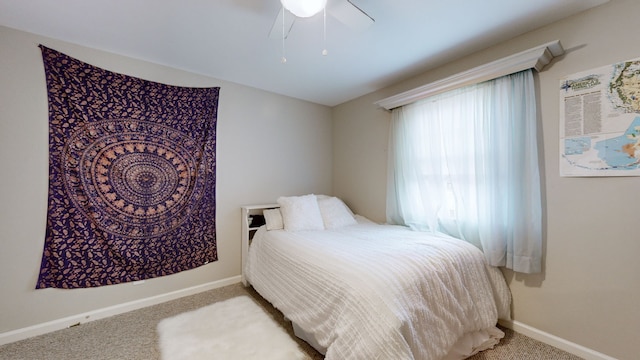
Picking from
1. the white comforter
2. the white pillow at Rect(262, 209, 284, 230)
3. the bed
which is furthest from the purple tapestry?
the white comforter

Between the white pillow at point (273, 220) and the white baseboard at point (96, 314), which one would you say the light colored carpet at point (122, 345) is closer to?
the white baseboard at point (96, 314)

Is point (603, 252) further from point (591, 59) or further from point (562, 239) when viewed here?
point (591, 59)

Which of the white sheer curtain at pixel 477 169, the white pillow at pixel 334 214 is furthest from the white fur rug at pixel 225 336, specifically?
the white sheer curtain at pixel 477 169

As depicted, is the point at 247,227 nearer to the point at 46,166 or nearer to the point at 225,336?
the point at 225,336

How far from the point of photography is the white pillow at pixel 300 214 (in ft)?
8.34

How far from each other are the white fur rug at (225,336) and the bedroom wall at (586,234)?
6.16 ft

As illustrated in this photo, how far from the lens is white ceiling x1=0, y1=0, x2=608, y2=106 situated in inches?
62.1

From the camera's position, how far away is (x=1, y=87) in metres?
1.75

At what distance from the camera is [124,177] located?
7.11ft

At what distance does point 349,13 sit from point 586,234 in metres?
2.16

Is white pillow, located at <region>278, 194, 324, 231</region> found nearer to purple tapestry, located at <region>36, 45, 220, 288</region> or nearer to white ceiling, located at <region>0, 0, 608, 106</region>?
purple tapestry, located at <region>36, 45, 220, 288</region>

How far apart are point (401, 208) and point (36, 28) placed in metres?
3.56

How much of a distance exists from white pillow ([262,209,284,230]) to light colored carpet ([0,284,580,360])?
0.84m

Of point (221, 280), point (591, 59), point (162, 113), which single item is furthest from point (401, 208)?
point (162, 113)
